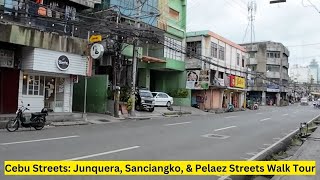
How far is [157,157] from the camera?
10438mm

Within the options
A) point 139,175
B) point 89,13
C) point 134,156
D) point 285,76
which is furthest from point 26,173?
point 285,76

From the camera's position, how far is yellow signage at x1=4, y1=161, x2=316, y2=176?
8.34m

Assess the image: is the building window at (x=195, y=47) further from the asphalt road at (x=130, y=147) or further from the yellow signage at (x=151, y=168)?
the yellow signage at (x=151, y=168)

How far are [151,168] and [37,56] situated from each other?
1483 cm

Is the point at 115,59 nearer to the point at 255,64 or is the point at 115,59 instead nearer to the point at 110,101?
the point at 110,101

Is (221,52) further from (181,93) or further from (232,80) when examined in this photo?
(181,93)

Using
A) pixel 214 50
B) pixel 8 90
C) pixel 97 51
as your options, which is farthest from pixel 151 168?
pixel 214 50

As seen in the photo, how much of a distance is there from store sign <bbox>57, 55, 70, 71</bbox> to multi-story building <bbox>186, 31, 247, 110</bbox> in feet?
60.6

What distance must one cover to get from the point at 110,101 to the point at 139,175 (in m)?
20.4

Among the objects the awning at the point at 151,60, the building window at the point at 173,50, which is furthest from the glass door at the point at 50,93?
the building window at the point at 173,50

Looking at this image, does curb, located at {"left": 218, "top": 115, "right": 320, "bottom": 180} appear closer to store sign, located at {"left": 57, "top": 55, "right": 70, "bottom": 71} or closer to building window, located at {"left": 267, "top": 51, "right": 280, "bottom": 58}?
store sign, located at {"left": 57, "top": 55, "right": 70, "bottom": 71}

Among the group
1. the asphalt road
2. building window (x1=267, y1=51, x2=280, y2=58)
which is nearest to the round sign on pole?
the asphalt road

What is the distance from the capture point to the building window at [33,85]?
22.2m

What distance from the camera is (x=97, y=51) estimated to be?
24.0 metres
